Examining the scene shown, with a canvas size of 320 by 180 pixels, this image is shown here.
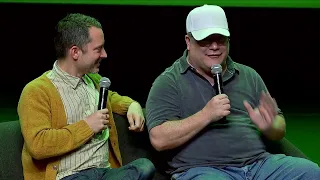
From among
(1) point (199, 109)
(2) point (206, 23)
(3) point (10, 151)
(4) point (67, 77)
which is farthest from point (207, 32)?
(3) point (10, 151)

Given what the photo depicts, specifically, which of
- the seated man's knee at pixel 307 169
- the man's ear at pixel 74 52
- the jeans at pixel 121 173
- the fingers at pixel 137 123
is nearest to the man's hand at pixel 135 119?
the fingers at pixel 137 123

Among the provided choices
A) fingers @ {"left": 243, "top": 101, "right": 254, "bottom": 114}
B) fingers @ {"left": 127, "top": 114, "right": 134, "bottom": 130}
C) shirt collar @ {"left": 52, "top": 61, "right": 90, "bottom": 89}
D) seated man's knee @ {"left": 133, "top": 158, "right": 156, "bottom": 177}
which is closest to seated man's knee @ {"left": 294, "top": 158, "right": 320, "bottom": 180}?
fingers @ {"left": 243, "top": 101, "right": 254, "bottom": 114}

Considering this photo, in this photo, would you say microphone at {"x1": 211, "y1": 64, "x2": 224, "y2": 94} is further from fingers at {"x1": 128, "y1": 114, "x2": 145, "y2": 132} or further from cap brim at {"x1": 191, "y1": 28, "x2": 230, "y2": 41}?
fingers at {"x1": 128, "y1": 114, "x2": 145, "y2": 132}

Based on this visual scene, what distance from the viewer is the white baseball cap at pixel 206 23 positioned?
2.62 metres

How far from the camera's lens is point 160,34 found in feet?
14.3

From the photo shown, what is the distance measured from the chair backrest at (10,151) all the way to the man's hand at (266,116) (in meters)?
1.00

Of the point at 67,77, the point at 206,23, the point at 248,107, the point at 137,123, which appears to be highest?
the point at 206,23

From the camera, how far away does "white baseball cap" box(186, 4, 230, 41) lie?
8.61ft

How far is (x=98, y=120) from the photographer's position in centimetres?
248

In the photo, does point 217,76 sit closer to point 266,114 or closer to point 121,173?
point 266,114

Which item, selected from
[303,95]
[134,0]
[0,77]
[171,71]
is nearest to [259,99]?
[171,71]

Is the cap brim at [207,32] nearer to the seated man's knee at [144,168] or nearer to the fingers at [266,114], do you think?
the fingers at [266,114]

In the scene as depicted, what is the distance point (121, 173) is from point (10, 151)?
0.51 metres

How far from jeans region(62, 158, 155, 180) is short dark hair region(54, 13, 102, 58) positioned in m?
0.52
